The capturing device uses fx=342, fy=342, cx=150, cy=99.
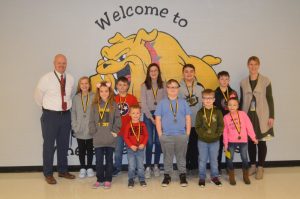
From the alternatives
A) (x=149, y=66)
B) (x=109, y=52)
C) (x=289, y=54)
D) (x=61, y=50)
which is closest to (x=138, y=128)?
(x=149, y=66)

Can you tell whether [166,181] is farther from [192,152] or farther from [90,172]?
[90,172]

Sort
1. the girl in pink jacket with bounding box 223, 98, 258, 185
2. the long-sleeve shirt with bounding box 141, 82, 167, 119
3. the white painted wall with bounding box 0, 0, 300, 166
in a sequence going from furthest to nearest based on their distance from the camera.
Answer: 1. the white painted wall with bounding box 0, 0, 300, 166
2. the long-sleeve shirt with bounding box 141, 82, 167, 119
3. the girl in pink jacket with bounding box 223, 98, 258, 185

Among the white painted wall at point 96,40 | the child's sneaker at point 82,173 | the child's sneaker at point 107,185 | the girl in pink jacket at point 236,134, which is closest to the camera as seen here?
the child's sneaker at point 107,185

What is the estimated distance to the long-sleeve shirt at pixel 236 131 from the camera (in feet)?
13.8

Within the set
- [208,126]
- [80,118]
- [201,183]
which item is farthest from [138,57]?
[201,183]

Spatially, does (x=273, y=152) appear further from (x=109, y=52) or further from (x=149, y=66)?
(x=109, y=52)

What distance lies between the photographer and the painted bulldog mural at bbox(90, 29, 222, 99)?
4922 mm

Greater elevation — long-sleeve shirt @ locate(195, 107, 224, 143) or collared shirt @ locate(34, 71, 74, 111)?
collared shirt @ locate(34, 71, 74, 111)

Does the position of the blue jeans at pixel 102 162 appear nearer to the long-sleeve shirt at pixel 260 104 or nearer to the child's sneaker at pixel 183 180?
the child's sneaker at pixel 183 180

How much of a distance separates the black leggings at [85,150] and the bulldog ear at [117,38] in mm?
1443

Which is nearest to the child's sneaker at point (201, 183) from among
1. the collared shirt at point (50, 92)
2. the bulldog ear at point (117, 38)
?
the collared shirt at point (50, 92)

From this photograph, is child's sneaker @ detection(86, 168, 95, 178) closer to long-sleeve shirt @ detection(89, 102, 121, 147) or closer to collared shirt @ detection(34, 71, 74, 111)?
long-sleeve shirt @ detection(89, 102, 121, 147)

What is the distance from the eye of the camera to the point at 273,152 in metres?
5.11

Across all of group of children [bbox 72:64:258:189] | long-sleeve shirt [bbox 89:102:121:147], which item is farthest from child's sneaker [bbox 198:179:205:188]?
long-sleeve shirt [bbox 89:102:121:147]
